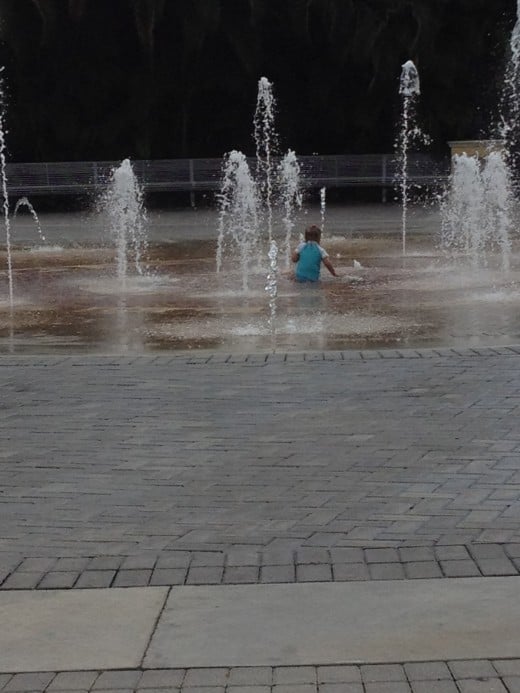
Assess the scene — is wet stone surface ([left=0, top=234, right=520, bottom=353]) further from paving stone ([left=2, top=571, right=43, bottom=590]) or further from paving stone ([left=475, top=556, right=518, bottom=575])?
paving stone ([left=2, top=571, right=43, bottom=590])

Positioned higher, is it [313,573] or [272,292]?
[313,573]

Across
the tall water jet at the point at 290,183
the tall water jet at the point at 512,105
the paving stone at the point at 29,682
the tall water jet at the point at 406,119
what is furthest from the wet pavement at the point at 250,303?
the tall water jet at the point at 512,105

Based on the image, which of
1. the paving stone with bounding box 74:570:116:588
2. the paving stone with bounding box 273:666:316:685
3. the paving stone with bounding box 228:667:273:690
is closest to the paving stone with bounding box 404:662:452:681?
the paving stone with bounding box 273:666:316:685

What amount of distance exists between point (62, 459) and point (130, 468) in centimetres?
44

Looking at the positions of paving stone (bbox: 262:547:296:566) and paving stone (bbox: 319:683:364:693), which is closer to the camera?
paving stone (bbox: 319:683:364:693)

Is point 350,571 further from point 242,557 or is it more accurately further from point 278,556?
point 242,557

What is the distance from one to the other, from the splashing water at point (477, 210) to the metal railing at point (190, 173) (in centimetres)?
132

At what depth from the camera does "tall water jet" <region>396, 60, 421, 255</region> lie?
32906 mm

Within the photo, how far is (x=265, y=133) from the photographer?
36.2 m

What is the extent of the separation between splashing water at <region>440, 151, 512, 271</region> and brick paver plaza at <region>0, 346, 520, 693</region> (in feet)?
29.6

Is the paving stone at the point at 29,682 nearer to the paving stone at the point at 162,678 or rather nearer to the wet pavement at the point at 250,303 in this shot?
the paving stone at the point at 162,678

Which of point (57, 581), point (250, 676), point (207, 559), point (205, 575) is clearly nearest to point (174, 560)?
point (207, 559)

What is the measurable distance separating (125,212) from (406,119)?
9.38 meters

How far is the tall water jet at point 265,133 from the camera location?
33.1m
